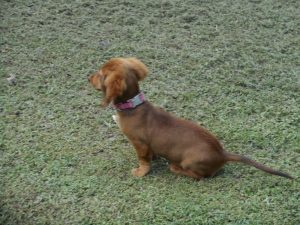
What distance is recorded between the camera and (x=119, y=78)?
117 inches

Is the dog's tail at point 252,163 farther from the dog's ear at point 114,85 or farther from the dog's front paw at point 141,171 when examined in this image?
the dog's ear at point 114,85

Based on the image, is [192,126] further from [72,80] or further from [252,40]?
[252,40]

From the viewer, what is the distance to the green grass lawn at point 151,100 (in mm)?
3021

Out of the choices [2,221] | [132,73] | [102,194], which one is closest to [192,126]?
[132,73]

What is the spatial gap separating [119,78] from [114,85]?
6 centimetres

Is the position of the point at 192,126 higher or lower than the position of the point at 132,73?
lower

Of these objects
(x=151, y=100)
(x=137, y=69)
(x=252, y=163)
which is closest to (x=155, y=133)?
(x=137, y=69)

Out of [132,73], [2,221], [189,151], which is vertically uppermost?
[132,73]

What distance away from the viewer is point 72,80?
14.0 ft

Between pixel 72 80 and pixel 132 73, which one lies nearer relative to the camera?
pixel 132 73

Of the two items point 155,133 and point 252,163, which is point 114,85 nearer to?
point 155,133

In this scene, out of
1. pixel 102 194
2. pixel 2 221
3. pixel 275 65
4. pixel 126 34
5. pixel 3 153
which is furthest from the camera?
pixel 126 34

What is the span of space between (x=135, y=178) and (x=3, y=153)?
3.08ft

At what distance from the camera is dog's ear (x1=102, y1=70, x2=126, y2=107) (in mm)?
2961
